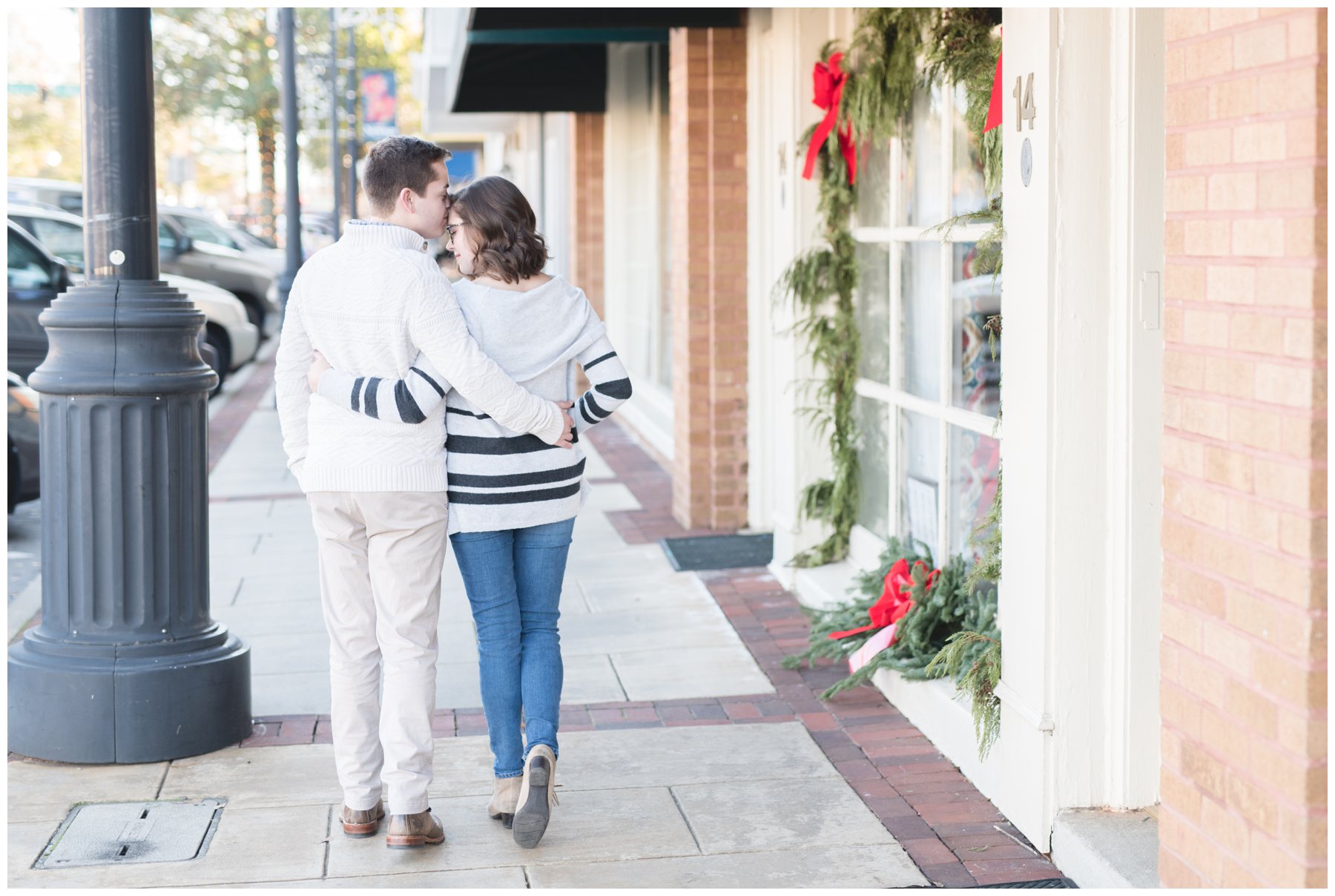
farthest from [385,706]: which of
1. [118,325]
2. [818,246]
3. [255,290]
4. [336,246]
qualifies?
[255,290]

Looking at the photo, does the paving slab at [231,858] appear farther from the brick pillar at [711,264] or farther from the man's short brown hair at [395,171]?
the brick pillar at [711,264]

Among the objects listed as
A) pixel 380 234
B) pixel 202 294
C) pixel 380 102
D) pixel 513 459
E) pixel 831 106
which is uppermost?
pixel 380 102

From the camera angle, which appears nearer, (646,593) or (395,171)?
(395,171)

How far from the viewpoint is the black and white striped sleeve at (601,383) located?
3777mm

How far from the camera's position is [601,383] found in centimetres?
378

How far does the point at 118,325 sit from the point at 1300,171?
328cm

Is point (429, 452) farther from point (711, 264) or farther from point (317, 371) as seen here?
point (711, 264)

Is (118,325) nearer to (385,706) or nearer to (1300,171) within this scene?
(385,706)

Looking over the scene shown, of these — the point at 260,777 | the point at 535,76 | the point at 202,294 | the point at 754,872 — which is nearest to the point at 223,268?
the point at 202,294

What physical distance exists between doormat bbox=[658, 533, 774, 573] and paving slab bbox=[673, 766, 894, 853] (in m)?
2.86

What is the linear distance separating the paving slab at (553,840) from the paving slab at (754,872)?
0.06m

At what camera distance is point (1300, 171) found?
95.8 inches

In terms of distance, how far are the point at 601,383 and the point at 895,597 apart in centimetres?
173

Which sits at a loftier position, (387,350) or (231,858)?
(387,350)
